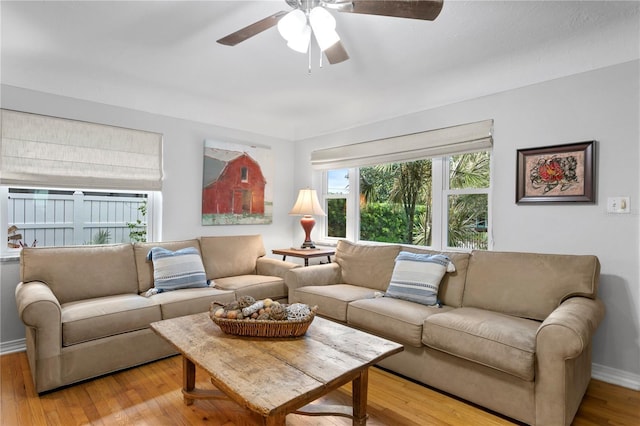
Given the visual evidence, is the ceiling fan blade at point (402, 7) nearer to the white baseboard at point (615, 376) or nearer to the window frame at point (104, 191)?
Answer: the white baseboard at point (615, 376)

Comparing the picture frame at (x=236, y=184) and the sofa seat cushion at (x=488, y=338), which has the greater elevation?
the picture frame at (x=236, y=184)

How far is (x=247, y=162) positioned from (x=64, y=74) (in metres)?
1.87

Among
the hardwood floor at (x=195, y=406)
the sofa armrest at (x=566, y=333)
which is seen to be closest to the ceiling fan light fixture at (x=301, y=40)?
the sofa armrest at (x=566, y=333)

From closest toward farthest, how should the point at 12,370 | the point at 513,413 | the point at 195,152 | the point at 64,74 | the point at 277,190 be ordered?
the point at 513,413, the point at 12,370, the point at 64,74, the point at 195,152, the point at 277,190

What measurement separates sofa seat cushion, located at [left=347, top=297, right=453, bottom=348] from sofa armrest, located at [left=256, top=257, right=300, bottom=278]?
41.5 inches

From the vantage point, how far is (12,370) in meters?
2.47

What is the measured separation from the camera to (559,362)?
1.75 meters

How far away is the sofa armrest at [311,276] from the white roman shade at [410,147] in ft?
4.06

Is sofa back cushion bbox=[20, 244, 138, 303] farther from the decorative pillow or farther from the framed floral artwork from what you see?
the framed floral artwork

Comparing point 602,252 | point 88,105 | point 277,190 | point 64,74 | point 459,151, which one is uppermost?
point 64,74

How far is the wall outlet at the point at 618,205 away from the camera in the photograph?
233cm

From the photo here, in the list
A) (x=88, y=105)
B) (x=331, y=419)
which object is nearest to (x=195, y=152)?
(x=88, y=105)

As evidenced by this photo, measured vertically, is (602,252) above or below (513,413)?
above

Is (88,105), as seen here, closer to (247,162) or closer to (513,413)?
(247,162)
